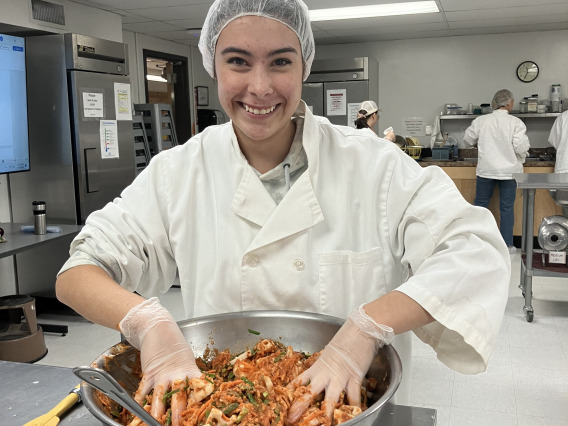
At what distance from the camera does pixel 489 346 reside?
1121mm

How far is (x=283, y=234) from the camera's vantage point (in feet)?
4.45

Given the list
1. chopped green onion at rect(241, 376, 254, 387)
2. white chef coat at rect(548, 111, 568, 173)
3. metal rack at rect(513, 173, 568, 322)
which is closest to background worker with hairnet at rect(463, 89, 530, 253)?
white chef coat at rect(548, 111, 568, 173)

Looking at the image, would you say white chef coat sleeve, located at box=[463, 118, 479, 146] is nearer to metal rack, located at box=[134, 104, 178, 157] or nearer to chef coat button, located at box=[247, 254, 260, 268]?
metal rack, located at box=[134, 104, 178, 157]

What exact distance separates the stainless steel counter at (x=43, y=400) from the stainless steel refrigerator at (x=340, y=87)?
6.44m

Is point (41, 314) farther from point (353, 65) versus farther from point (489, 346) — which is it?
point (353, 65)

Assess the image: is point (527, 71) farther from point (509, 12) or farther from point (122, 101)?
point (122, 101)

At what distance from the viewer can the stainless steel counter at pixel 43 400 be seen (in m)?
1.08

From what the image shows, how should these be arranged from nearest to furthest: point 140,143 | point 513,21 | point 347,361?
point 347,361, point 140,143, point 513,21

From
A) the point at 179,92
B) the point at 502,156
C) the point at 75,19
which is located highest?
the point at 75,19

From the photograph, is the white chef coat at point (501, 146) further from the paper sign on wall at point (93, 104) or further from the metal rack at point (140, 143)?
the paper sign on wall at point (93, 104)

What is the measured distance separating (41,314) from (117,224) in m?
3.54

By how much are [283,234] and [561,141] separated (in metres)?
5.86

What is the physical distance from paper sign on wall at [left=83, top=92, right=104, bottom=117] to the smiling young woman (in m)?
3.34

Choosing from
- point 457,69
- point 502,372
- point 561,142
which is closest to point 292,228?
point 502,372
